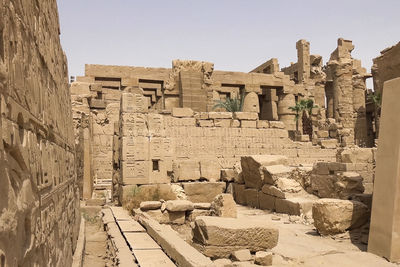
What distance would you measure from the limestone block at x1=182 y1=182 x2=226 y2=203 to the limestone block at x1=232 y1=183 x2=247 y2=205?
56 cm

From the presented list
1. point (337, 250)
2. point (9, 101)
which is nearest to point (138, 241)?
point (337, 250)

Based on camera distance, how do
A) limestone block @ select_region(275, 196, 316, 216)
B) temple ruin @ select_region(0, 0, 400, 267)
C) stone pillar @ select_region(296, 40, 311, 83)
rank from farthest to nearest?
stone pillar @ select_region(296, 40, 311, 83)
limestone block @ select_region(275, 196, 316, 216)
temple ruin @ select_region(0, 0, 400, 267)

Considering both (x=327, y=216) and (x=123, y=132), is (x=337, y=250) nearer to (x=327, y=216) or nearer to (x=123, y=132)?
(x=327, y=216)

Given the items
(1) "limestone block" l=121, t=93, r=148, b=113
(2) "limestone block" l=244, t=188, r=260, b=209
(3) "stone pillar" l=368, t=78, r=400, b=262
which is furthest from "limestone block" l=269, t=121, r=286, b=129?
(3) "stone pillar" l=368, t=78, r=400, b=262

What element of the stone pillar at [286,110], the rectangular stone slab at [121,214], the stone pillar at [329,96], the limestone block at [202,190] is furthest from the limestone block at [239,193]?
the stone pillar at [329,96]

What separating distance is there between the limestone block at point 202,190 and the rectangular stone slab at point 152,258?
482cm

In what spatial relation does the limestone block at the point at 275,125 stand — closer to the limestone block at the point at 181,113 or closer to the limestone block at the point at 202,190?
the limestone block at the point at 181,113

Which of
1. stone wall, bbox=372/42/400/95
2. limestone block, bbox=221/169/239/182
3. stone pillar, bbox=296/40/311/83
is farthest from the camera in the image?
stone pillar, bbox=296/40/311/83

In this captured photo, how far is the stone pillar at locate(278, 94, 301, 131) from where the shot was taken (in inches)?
950

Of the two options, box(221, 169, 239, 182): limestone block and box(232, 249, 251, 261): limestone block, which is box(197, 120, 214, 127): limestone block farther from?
box(232, 249, 251, 261): limestone block

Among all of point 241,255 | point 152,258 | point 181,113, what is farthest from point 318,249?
point 181,113

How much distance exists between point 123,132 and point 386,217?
20.0ft

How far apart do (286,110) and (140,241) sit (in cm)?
2000

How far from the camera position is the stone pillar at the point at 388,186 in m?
4.71
